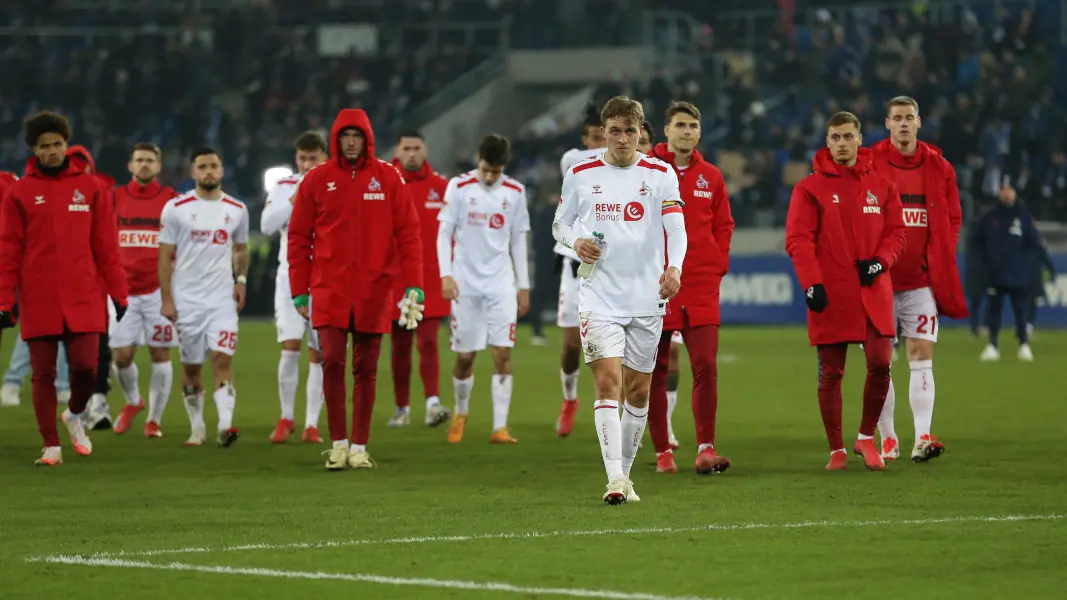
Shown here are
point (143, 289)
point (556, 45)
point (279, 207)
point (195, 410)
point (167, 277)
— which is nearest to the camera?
point (167, 277)

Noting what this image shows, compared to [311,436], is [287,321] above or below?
above

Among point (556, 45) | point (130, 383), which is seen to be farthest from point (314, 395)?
point (556, 45)

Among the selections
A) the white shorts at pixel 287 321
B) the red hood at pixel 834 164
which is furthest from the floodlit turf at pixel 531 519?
the red hood at pixel 834 164

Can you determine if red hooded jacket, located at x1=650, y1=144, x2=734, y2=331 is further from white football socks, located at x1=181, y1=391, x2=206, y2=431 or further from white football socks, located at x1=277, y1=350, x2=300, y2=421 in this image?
white football socks, located at x1=181, y1=391, x2=206, y2=431

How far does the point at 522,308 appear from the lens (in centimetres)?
1444

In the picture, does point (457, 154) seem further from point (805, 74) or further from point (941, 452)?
point (941, 452)

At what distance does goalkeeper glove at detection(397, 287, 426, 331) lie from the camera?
38.8ft

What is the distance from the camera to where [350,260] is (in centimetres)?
1205

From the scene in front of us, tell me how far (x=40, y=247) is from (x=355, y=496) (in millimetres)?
3310

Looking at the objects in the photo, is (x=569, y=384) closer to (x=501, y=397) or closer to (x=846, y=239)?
(x=501, y=397)

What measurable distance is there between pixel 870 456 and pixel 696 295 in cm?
154

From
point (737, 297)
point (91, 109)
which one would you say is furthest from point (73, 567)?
point (91, 109)

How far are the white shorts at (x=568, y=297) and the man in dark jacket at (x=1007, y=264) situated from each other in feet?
36.6

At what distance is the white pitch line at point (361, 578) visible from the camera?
6.98 meters
